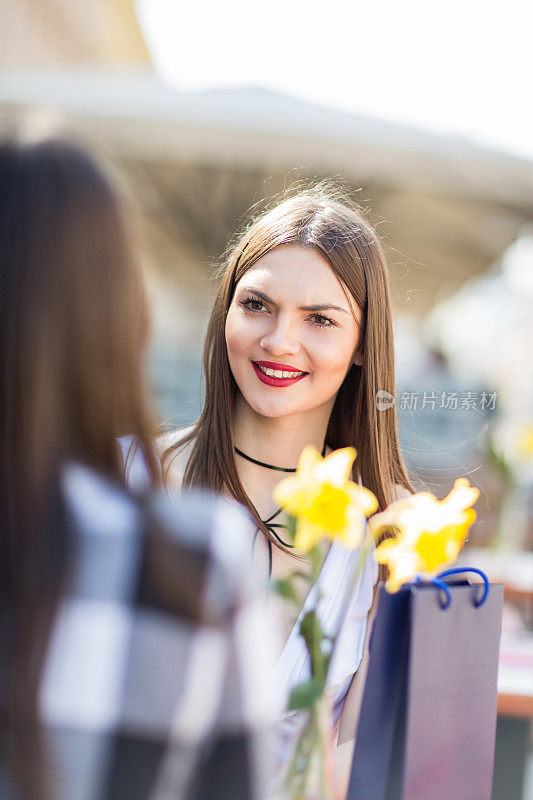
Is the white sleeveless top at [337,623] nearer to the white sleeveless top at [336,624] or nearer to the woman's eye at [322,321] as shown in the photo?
the white sleeveless top at [336,624]

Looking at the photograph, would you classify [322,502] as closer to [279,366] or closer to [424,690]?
[424,690]

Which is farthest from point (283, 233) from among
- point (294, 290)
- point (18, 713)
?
point (18, 713)

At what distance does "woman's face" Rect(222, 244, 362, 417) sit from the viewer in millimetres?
959

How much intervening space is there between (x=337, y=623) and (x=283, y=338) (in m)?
0.33

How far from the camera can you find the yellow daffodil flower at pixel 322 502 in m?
0.61

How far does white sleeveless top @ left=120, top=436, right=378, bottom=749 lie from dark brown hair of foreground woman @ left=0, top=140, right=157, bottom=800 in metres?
0.32

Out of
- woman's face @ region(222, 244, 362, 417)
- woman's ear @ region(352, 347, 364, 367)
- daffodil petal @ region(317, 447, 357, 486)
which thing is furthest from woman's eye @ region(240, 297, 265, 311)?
daffodil petal @ region(317, 447, 357, 486)

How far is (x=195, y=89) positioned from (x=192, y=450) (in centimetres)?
174

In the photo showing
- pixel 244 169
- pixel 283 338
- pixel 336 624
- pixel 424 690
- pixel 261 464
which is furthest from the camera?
pixel 244 169

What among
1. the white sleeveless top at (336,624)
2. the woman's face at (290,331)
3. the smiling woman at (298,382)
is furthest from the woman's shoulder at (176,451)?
the white sleeveless top at (336,624)

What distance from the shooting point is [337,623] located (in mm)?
829

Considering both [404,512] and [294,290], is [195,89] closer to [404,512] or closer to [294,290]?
[294,290]

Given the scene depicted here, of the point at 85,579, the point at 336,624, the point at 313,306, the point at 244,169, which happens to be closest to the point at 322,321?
the point at 313,306

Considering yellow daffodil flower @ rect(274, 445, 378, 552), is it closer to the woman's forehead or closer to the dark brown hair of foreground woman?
the dark brown hair of foreground woman
